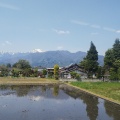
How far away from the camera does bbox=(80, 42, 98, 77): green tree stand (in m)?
91.4

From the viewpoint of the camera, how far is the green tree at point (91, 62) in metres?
91.4

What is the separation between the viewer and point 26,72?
4107 inches

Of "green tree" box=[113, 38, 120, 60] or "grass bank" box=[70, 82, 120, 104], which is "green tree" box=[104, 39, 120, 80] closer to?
"green tree" box=[113, 38, 120, 60]

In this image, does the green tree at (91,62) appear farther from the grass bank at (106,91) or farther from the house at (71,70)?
the grass bank at (106,91)

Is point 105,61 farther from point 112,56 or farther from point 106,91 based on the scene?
→ point 106,91

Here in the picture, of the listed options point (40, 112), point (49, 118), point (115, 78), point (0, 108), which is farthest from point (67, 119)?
point (115, 78)

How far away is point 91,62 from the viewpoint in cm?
9125

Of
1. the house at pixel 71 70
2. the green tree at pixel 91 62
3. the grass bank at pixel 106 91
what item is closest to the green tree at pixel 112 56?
the green tree at pixel 91 62

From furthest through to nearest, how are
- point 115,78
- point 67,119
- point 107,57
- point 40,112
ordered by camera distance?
point 107,57, point 115,78, point 40,112, point 67,119

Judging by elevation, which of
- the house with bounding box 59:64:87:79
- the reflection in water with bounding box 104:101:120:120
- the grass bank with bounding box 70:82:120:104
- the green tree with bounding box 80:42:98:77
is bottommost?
the reflection in water with bounding box 104:101:120:120

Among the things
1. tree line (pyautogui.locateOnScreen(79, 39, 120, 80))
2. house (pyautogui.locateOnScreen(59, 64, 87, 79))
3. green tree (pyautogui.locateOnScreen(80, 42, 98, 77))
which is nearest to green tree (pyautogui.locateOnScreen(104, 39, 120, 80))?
tree line (pyautogui.locateOnScreen(79, 39, 120, 80))

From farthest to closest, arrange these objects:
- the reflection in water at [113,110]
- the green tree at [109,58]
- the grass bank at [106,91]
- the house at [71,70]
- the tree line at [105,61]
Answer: the house at [71,70]
the tree line at [105,61]
the green tree at [109,58]
the grass bank at [106,91]
the reflection in water at [113,110]

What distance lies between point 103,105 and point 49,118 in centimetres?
1302

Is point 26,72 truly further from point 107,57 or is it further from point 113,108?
point 113,108
